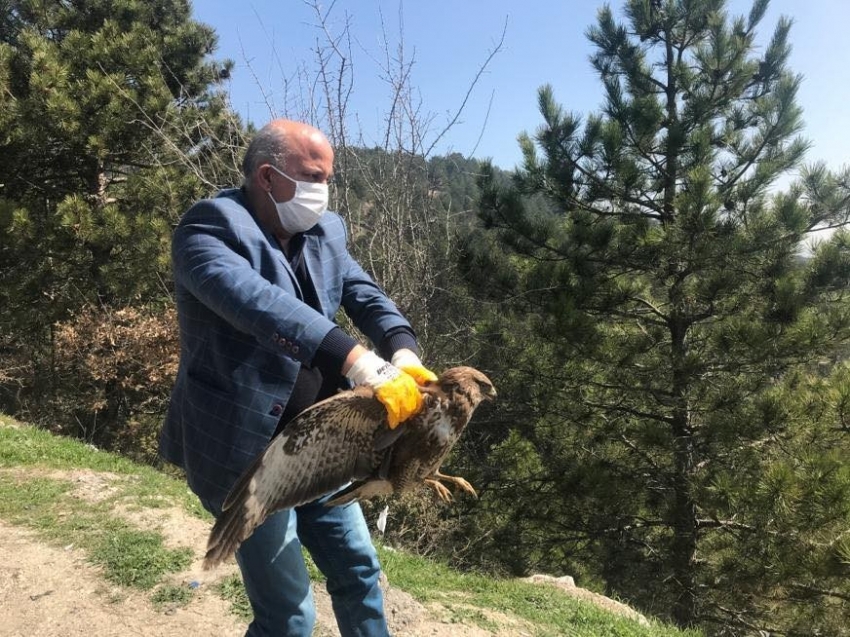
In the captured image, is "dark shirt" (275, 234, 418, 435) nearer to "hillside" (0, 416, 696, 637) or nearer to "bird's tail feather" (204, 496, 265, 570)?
"bird's tail feather" (204, 496, 265, 570)

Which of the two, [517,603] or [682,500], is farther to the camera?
[682,500]

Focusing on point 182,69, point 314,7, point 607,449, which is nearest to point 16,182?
point 182,69

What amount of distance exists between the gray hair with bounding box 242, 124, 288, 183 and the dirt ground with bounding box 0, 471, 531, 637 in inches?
97.5

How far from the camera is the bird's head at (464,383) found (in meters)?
1.65

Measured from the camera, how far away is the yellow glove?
1.67 metres

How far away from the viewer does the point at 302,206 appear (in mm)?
1769

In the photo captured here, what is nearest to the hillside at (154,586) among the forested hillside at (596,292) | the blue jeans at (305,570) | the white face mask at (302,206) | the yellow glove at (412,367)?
the blue jeans at (305,570)

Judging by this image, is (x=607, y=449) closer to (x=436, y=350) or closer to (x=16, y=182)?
(x=436, y=350)

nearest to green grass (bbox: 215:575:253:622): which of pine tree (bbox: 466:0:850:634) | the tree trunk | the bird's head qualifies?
the bird's head

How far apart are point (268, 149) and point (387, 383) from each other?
78 cm

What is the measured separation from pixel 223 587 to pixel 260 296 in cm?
278

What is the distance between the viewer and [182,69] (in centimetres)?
1202

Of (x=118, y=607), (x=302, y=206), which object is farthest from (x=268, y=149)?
(x=118, y=607)

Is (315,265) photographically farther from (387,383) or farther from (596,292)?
(596,292)
